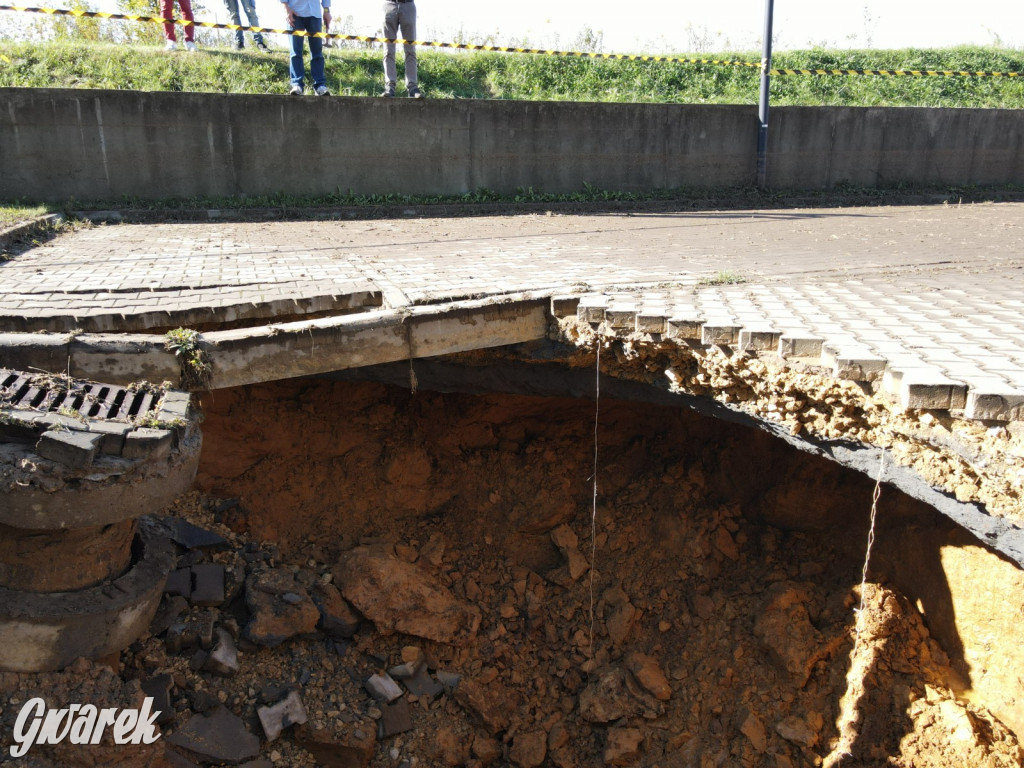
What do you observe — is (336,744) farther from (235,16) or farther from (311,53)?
(235,16)

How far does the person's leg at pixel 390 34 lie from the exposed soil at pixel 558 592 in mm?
6445

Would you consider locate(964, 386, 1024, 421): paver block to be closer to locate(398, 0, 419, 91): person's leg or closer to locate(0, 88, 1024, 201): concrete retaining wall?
locate(0, 88, 1024, 201): concrete retaining wall

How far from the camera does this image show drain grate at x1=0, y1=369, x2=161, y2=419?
3.40m

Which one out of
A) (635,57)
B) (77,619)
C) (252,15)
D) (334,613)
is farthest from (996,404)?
(252,15)

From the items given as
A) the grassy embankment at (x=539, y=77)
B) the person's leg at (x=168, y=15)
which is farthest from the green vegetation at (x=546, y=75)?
the person's leg at (x=168, y=15)

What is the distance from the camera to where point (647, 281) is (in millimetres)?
5039

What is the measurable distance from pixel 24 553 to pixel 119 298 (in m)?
1.65

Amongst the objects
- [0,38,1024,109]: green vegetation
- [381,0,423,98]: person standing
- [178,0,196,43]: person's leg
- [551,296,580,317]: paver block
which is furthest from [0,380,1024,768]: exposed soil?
[178,0,196,43]: person's leg

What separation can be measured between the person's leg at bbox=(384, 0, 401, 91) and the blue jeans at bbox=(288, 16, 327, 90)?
84cm

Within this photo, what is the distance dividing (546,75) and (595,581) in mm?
9937

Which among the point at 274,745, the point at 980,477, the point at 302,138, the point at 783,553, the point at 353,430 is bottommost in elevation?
the point at 274,745

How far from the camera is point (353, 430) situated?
5.39 meters

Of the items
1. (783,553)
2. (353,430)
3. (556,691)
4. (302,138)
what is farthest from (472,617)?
(302,138)

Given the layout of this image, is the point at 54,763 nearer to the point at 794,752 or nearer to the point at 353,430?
the point at 353,430
